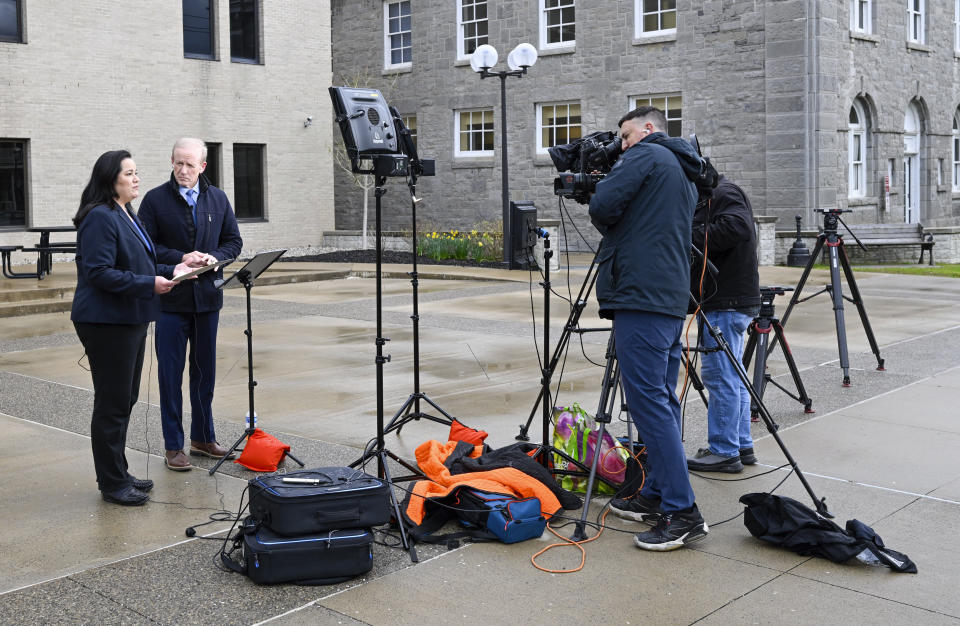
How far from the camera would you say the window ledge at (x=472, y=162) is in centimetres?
2761

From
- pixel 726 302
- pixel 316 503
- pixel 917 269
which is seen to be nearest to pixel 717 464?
pixel 726 302

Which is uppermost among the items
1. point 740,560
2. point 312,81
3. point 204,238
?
point 312,81

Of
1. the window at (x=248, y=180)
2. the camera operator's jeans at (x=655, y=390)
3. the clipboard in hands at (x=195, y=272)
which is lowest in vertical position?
the camera operator's jeans at (x=655, y=390)

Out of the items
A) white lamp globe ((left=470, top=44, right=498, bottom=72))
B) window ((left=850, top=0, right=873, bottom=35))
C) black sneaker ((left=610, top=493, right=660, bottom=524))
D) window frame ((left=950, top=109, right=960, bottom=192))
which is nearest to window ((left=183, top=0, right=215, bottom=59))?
white lamp globe ((left=470, top=44, right=498, bottom=72))

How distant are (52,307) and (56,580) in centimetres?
1145

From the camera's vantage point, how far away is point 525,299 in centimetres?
1597

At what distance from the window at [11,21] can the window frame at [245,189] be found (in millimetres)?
5384

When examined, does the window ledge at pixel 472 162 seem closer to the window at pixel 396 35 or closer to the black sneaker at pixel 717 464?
the window at pixel 396 35

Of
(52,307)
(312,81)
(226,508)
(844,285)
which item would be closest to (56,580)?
(226,508)

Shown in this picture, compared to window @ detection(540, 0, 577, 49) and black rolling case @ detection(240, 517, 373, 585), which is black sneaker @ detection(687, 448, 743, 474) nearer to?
black rolling case @ detection(240, 517, 373, 585)

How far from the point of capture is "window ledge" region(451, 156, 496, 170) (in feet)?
90.6

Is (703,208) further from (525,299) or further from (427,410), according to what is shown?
(525,299)

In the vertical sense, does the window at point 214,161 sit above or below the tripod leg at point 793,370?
above

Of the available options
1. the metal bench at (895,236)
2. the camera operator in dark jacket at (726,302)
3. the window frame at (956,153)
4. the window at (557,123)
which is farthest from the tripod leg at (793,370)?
the window frame at (956,153)
